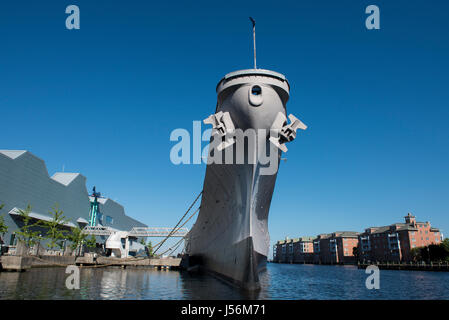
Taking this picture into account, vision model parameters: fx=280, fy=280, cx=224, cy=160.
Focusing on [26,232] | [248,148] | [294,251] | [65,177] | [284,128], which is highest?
[65,177]

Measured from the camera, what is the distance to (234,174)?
45.6 feet

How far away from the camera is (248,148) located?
1290 centimetres

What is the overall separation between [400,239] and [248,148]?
68.9 meters

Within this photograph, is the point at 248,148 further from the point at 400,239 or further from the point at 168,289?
the point at 400,239

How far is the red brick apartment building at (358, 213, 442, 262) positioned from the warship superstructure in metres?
64.4

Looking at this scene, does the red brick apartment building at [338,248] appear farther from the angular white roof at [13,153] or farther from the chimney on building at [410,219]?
the angular white roof at [13,153]

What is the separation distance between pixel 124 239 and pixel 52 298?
3530 centimetres

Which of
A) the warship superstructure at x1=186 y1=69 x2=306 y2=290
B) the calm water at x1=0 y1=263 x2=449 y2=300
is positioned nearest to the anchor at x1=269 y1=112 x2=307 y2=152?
the warship superstructure at x1=186 y1=69 x2=306 y2=290

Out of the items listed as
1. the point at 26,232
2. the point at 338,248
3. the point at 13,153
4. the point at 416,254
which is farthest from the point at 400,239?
the point at 13,153

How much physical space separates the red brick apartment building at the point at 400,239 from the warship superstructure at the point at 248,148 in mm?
64393

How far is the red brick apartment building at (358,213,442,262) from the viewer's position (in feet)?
208

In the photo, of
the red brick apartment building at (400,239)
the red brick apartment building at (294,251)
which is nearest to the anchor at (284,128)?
the red brick apartment building at (400,239)
